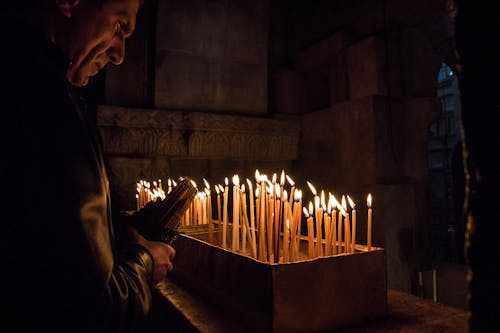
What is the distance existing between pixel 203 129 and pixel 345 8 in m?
2.78

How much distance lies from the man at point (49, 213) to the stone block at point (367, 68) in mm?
3897

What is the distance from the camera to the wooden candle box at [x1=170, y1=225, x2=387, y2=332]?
158 cm

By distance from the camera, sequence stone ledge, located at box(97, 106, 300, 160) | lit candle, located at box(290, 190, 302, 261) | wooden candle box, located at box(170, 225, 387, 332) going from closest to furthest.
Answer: wooden candle box, located at box(170, 225, 387, 332), lit candle, located at box(290, 190, 302, 261), stone ledge, located at box(97, 106, 300, 160)

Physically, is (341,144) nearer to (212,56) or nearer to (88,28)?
(212,56)

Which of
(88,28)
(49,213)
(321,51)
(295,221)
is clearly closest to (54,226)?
(49,213)

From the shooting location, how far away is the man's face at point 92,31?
1404mm

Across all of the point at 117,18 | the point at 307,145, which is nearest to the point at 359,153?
the point at 307,145

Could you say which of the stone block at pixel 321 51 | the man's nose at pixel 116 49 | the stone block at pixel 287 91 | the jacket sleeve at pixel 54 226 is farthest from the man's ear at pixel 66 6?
the stone block at pixel 287 91

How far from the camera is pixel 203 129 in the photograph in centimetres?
498

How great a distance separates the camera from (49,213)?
0.97 m

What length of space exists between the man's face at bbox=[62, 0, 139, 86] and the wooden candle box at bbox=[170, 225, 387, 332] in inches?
48.6

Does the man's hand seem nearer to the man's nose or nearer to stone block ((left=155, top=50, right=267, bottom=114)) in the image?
the man's nose

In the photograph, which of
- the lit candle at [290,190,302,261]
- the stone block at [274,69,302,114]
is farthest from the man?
the stone block at [274,69,302,114]

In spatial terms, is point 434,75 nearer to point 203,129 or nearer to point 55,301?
point 203,129
